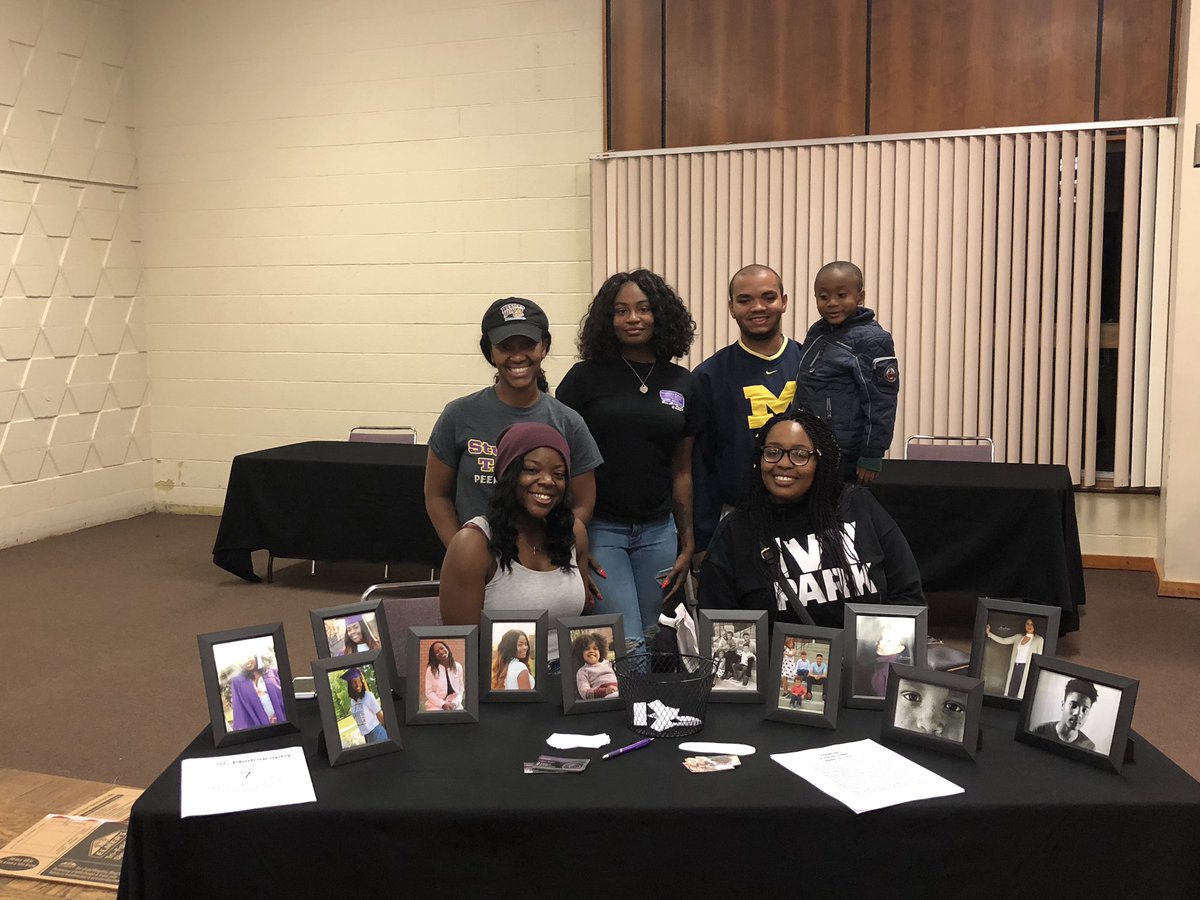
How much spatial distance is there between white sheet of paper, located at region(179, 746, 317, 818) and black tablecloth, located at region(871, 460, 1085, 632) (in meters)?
3.05

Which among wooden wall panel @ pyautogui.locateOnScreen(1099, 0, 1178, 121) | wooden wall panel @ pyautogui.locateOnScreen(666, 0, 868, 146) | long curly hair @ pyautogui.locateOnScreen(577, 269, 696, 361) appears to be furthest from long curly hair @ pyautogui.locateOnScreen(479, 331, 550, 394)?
wooden wall panel @ pyautogui.locateOnScreen(1099, 0, 1178, 121)

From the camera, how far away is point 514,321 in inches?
103

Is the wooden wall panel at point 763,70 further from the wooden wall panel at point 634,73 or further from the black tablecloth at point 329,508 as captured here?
the black tablecloth at point 329,508

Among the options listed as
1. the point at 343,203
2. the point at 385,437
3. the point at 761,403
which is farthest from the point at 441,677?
the point at 343,203

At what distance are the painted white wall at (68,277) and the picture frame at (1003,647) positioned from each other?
6057 millimetres

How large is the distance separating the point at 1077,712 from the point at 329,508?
4015 mm

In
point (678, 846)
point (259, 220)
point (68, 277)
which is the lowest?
point (678, 846)

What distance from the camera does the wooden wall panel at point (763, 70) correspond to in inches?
230

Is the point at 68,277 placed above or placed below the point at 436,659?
above

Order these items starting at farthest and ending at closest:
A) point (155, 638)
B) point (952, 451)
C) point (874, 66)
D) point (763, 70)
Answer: point (763, 70), point (874, 66), point (952, 451), point (155, 638)

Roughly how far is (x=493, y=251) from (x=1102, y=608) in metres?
3.80

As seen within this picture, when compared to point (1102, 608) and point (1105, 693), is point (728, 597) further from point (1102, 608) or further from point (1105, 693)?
point (1102, 608)

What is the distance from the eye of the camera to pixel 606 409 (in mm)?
2848

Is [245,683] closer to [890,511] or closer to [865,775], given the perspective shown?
[865,775]
